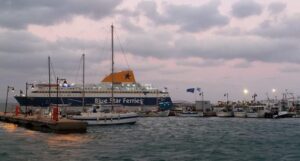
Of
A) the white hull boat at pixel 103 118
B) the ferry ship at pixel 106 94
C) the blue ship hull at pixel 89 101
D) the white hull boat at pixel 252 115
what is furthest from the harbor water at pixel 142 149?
the ferry ship at pixel 106 94

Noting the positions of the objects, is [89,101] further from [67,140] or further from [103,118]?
[67,140]

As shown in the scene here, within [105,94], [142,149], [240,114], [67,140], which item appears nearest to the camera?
[142,149]

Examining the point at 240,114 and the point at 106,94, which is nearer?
the point at 240,114

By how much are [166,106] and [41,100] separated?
137ft

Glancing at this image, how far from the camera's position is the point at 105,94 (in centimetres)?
15138

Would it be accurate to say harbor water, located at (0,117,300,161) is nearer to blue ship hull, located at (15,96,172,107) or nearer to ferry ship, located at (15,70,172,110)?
blue ship hull, located at (15,96,172,107)

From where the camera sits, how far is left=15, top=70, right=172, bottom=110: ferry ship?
147 metres

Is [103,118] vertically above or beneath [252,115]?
above

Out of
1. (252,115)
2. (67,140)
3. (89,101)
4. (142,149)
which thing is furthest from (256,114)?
(142,149)

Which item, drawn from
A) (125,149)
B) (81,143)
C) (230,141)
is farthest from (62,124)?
(230,141)

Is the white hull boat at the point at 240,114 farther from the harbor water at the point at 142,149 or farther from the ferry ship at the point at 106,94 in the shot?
the harbor water at the point at 142,149

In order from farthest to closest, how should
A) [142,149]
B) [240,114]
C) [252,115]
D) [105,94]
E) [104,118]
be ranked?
[105,94], [240,114], [252,115], [104,118], [142,149]

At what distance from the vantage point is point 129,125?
69625 millimetres

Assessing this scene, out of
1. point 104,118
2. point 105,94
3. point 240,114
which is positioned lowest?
point 240,114
